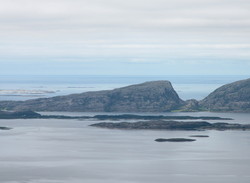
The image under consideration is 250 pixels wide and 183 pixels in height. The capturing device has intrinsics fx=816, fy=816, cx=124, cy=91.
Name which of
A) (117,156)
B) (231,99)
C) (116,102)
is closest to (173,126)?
(117,156)

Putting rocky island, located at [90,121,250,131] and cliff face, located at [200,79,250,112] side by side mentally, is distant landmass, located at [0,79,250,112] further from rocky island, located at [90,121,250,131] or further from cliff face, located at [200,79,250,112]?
rocky island, located at [90,121,250,131]

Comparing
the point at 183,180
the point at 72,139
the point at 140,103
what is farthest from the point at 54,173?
the point at 140,103

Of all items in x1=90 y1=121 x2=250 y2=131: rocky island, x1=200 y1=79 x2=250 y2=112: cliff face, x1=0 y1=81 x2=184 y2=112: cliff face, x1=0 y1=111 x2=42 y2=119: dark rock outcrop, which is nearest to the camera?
x1=90 y1=121 x2=250 y2=131: rocky island

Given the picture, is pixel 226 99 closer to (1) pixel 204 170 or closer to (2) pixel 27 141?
(2) pixel 27 141

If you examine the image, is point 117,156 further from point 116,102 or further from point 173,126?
point 116,102

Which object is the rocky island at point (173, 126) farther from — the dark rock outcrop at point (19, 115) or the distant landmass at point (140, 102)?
the distant landmass at point (140, 102)

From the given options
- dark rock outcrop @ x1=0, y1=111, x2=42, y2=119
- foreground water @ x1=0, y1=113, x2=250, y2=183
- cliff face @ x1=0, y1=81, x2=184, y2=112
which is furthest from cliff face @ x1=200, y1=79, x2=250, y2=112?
foreground water @ x1=0, y1=113, x2=250, y2=183

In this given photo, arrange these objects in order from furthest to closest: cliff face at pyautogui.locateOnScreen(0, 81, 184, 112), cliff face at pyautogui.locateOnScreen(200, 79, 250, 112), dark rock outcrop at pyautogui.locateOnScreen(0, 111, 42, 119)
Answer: cliff face at pyautogui.locateOnScreen(0, 81, 184, 112)
cliff face at pyautogui.locateOnScreen(200, 79, 250, 112)
dark rock outcrop at pyautogui.locateOnScreen(0, 111, 42, 119)
